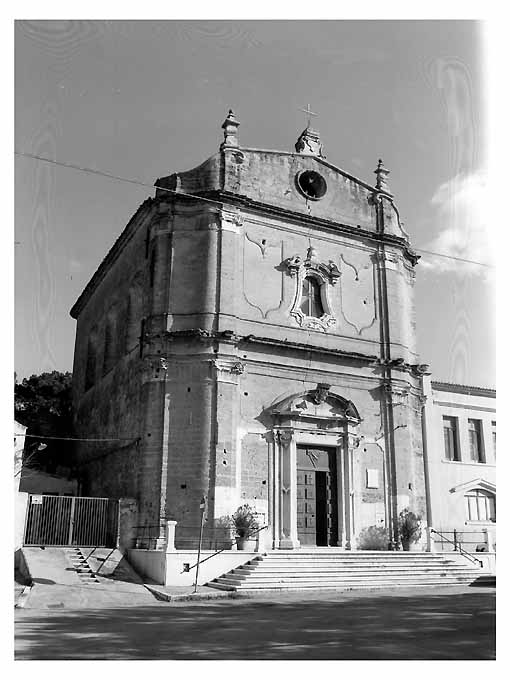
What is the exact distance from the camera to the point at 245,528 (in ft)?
61.3

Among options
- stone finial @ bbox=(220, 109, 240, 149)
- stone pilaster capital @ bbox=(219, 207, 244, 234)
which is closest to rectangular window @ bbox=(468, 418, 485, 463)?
stone pilaster capital @ bbox=(219, 207, 244, 234)

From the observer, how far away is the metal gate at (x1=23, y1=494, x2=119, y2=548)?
62.8ft

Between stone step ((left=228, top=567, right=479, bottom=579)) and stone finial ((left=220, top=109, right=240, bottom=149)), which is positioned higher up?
stone finial ((left=220, top=109, right=240, bottom=149))

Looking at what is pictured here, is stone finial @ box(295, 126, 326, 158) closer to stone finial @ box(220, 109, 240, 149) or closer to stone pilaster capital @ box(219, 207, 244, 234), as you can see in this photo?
stone finial @ box(220, 109, 240, 149)

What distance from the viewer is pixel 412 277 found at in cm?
2612

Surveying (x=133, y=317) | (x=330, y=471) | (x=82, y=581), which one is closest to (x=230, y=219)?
(x=133, y=317)

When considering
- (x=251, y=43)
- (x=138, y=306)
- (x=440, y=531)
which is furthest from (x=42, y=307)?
(x=440, y=531)

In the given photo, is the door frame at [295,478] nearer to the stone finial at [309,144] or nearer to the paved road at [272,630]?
the paved road at [272,630]

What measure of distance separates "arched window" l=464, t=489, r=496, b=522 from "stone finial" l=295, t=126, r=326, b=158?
44.2 ft

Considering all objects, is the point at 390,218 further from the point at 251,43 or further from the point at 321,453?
the point at 251,43

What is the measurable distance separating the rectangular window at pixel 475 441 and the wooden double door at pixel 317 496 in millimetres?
6280

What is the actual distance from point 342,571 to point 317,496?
3633mm

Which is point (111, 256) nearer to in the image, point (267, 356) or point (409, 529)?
point (267, 356)

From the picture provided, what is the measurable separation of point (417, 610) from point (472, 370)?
4.70 metres
